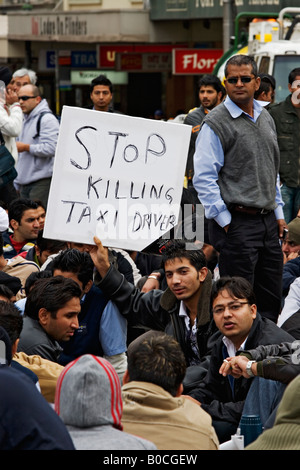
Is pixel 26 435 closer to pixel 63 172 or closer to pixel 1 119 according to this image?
pixel 63 172

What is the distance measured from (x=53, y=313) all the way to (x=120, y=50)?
21.0 meters

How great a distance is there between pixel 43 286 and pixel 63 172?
2.27 ft

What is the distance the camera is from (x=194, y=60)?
22.9 metres

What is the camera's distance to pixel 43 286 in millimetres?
6332

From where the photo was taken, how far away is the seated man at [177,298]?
259 inches

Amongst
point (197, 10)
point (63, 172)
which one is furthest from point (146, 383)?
point (197, 10)

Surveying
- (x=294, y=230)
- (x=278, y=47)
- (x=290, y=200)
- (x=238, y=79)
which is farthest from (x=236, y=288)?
(x=278, y=47)

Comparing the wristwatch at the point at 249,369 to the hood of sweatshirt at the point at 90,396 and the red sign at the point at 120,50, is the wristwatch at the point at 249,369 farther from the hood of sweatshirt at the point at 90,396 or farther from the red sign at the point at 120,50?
the red sign at the point at 120,50

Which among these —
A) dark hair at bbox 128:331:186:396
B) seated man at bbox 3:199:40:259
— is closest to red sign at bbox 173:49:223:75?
seated man at bbox 3:199:40:259

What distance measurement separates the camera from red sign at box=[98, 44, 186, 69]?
1039 inches

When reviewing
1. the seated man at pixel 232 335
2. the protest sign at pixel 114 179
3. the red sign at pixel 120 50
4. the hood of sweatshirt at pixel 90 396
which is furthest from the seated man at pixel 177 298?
the red sign at pixel 120 50

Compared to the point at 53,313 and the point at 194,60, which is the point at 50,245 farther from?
the point at 194,60

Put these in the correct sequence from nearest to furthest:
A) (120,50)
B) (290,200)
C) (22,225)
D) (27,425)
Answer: (27,425) → (22,225) → (290,200) → (120,50)

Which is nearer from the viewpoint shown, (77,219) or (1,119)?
(77,219)
